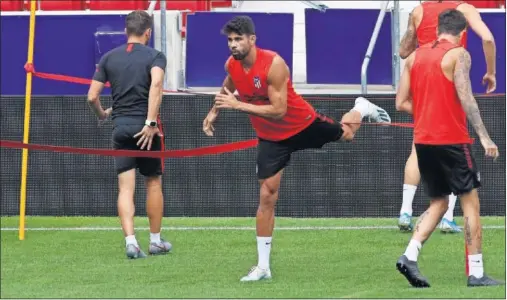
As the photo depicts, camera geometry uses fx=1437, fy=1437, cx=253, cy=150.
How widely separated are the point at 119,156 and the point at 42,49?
13.0 feet

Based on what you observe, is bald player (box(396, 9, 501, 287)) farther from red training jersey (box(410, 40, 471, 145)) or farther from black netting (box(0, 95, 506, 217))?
black netting (box(0, 95, 506, 217))

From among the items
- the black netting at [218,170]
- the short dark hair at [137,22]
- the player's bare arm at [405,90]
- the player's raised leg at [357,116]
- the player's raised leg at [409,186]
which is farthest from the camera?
the black netting at [218,170]

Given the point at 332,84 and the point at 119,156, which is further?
the point at 332,84

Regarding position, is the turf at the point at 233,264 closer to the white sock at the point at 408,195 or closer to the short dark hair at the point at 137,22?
the white sock at the point at 408,195

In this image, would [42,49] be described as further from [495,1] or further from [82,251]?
[495,1]

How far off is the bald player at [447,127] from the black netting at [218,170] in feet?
14.1

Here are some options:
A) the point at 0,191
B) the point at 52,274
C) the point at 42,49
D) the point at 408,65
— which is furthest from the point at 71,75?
the point at 408,65

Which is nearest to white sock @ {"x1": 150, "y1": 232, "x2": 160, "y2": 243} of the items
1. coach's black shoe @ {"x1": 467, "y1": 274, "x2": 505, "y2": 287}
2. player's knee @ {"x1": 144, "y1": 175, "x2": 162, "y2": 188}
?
player's knee @ {"x1": 144, "y1": 175, "x2": 162, "y2": 188}

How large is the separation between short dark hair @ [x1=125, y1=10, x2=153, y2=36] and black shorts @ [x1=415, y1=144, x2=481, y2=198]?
2690mm

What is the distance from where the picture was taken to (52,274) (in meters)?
10.2

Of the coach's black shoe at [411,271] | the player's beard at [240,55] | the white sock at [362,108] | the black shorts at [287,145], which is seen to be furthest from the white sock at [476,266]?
the white sock at [362,108]

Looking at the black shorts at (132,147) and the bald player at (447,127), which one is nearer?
the bald player at (447,127)

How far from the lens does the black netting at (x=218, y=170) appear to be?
13.8m

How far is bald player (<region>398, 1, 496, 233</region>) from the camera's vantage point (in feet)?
36.3
